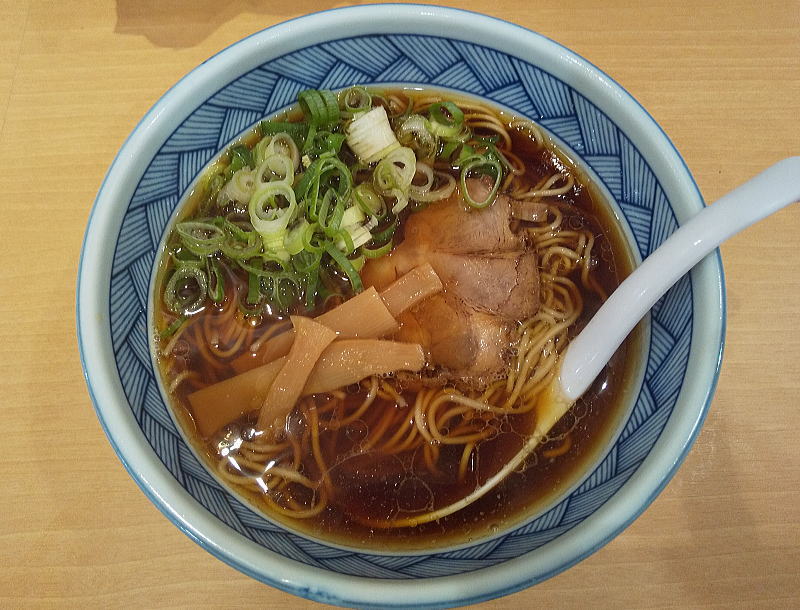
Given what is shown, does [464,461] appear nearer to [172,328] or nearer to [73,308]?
[172,328]

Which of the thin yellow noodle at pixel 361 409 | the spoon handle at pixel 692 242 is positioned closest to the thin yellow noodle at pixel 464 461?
the thin yellow noodle at pixel 361 409

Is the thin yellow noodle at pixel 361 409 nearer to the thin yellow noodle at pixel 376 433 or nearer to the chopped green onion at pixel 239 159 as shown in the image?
the thin yellow noodle at pixel 376 433

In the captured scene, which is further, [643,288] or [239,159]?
[239,159]

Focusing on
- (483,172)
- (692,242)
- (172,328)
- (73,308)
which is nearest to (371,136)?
(483,172)

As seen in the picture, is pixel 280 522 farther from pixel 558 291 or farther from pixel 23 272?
pixel 23 272

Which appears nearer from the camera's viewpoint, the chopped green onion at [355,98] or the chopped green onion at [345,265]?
the chopped green onion at [345,265]

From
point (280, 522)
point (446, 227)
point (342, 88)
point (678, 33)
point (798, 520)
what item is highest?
point (678, 33)

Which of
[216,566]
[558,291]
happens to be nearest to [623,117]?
[558,291]
